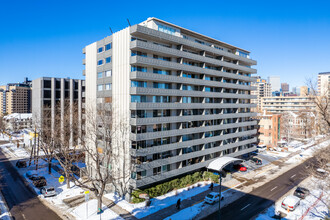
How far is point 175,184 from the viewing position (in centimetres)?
3781

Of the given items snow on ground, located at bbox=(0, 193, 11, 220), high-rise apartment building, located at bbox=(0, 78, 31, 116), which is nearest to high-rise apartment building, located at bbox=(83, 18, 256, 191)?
snow on ground, located at bbox=(0, 193, 11, 220)

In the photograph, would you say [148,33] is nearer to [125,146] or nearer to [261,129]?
[125,146]

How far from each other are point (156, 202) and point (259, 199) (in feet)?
58.2

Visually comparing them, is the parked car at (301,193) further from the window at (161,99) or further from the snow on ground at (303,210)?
the window at (161,99)

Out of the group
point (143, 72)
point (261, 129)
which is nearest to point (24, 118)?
point (143, 72)

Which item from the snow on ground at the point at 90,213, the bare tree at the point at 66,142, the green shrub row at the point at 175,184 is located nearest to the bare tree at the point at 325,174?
the green shrub row at the point at 175,184

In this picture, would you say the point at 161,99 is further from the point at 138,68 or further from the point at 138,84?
the point at 138,68

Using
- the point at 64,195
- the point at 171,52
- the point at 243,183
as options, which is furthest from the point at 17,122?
the point at 243,183

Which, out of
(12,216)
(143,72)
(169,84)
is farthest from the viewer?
(169,84)

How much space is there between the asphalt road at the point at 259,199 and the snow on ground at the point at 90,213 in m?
13.5

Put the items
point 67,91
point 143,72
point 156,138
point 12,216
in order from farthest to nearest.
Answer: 1. point 67,91
2. point 156,138
3. point 143,72
4. point 12,216

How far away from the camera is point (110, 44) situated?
36.5 meters

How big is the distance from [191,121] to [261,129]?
154 feet

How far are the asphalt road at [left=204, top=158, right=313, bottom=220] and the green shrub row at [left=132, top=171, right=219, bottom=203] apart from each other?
805cm
